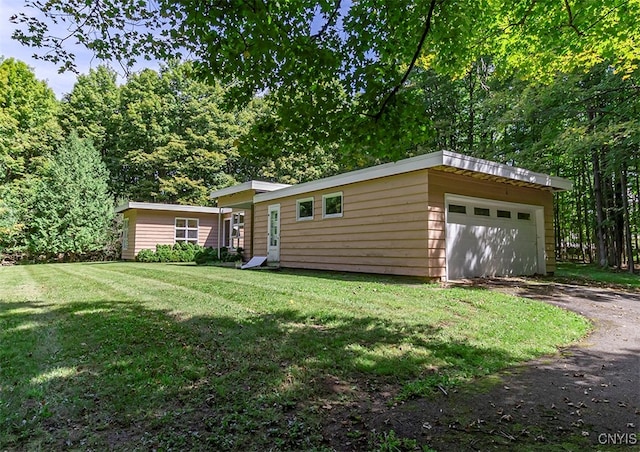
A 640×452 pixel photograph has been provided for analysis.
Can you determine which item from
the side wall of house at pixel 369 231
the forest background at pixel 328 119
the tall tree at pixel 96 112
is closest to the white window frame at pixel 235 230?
the forest background at pixel 328 119

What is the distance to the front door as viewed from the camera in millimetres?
13281

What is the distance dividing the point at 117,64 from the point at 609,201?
722 inches

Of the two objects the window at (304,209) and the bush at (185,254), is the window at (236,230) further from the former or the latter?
the window at (304,209)

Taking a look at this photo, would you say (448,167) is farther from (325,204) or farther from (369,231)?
(325,204)

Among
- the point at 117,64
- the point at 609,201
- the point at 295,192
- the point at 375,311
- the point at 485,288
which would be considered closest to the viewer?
the point at 117,64

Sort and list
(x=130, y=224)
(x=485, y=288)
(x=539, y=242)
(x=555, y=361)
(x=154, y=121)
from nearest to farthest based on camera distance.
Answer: (x=555, y=361) → (x=485, y=288) → (x=539, y=242) → (x=130, y=224) → (x=154, y=121)

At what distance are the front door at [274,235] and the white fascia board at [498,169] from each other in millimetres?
7014

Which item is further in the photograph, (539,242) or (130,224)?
(130,224)

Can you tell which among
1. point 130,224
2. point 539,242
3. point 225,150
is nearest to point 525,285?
point 539,242

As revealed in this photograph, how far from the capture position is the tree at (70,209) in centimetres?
1750

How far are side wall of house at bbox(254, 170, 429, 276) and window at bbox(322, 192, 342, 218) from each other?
138 mm

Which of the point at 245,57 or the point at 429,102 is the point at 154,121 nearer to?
the point at 429,102

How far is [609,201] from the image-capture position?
15430mm

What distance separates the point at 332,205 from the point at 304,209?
1453mm
